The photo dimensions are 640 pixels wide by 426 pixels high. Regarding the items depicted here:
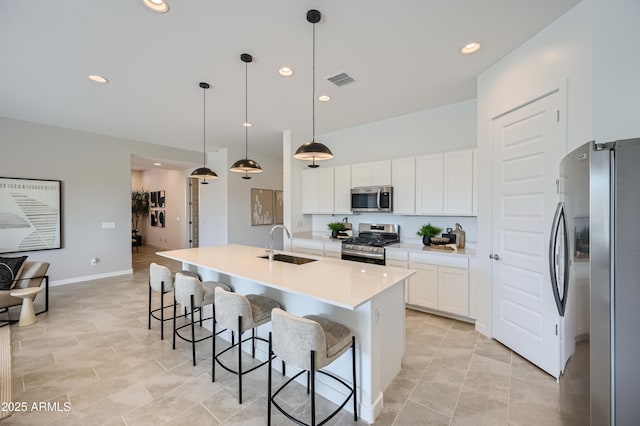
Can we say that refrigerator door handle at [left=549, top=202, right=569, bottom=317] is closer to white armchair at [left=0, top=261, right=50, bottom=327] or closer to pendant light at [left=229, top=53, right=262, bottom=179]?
pendant light at [left=229, top=53, right=262, bottom=179]

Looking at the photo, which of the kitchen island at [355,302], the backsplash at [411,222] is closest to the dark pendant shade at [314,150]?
the kitchen island at [355,302]

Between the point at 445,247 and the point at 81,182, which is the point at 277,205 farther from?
the point at 445,247

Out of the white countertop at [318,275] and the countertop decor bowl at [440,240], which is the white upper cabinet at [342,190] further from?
the white countertop at [318,275]

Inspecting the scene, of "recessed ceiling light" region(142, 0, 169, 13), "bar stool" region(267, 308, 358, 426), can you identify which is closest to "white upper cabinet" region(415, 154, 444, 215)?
"bar stool" region(267, 308, 358, 426)

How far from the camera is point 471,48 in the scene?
254 cm

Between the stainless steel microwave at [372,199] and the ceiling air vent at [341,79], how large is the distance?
5.59 feet

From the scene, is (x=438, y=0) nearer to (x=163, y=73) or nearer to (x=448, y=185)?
(x=448, y=185)

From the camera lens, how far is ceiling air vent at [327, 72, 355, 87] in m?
3.05

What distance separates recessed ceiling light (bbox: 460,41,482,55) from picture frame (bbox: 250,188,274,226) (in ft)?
18.5

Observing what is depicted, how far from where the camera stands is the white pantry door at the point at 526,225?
2246mm

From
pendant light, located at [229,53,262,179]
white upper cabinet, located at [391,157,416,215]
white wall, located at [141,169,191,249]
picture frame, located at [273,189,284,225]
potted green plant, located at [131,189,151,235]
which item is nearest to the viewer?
pendant light, located at [229,53,262,179]

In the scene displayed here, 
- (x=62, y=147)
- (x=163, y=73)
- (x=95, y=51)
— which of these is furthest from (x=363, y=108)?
(x=62, y=147)

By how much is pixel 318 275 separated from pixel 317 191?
3180 millimetres

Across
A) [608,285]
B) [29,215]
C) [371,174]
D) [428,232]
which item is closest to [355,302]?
[608,285]
